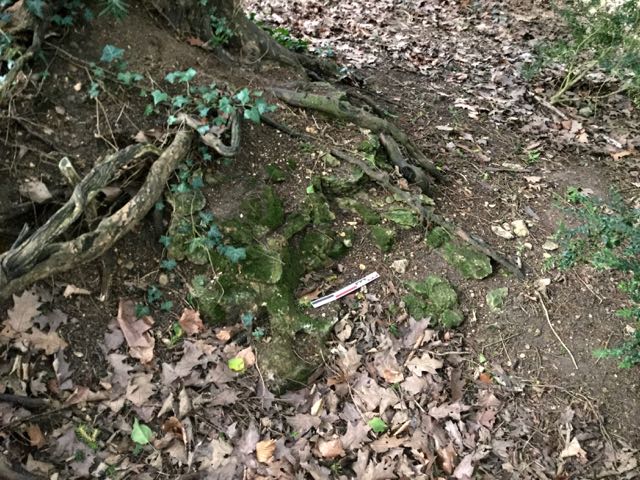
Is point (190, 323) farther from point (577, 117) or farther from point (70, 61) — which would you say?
point (577, 117)

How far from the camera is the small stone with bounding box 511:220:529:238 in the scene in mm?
4527

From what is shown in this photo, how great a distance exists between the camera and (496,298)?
401 cm

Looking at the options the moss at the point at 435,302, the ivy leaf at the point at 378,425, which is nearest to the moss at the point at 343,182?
the moss at the point at 435,302

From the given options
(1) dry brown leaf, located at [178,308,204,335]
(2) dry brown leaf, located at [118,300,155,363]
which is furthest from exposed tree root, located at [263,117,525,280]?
(2) dry brown leaf, located at [118,300,155,363]

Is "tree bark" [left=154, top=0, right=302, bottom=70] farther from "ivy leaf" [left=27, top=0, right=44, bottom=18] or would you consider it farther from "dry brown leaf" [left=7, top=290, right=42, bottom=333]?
"dry brown leaf" [left=7, top=290, right=42, bottom=333]

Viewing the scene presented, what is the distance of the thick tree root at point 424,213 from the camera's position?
4.20 m

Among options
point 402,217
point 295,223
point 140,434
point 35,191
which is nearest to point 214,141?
point 295,223

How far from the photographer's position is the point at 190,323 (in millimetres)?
3516

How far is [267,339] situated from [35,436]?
1.42 metres

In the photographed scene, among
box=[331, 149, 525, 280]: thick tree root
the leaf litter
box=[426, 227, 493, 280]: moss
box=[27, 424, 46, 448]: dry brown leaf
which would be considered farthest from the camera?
box=[331, 149, 525, 280]: thick tree root

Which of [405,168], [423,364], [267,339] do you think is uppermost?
[405,168]

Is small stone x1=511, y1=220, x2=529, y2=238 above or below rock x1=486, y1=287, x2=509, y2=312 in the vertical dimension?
above

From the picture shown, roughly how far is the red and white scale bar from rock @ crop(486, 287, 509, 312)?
86cm

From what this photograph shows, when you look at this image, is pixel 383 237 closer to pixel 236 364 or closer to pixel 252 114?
pixel 252 114
